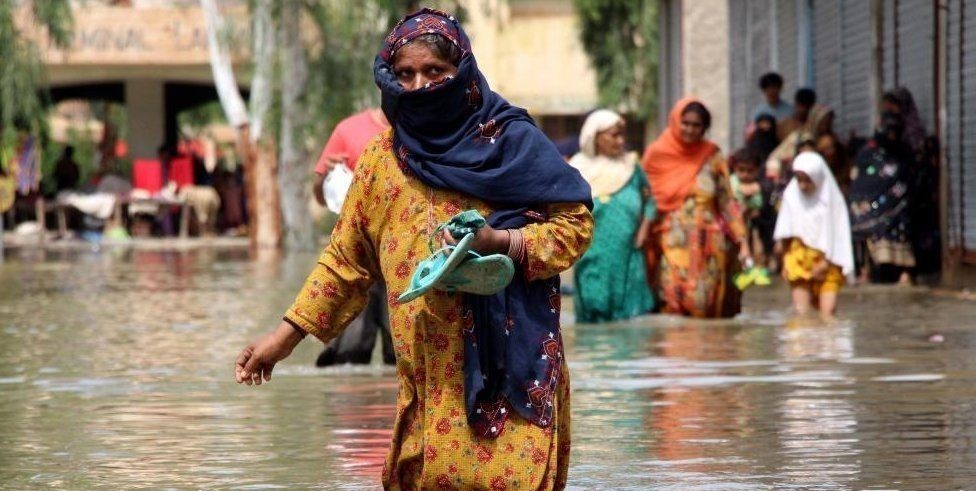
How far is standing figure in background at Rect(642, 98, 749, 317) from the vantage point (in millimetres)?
14734

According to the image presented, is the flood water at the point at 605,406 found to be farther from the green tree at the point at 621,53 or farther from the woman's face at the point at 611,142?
the green tree at the point at 621,53

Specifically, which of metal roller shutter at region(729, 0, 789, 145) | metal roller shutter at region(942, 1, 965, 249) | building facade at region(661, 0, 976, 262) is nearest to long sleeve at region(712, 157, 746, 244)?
building facade at region(661, 0, 976, 262)

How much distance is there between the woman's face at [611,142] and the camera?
47.5 ft

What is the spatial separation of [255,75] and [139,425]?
2319 centimetres

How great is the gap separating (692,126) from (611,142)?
0.55m

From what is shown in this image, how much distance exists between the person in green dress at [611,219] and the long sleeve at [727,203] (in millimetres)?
460

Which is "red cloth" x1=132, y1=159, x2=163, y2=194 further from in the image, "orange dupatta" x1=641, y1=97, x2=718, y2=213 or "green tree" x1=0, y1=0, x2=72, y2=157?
"orange dupatta" x1=641, y1=97, x2=718, y2=213

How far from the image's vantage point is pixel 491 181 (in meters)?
5.23

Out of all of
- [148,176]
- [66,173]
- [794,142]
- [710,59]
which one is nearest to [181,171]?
[148,176]

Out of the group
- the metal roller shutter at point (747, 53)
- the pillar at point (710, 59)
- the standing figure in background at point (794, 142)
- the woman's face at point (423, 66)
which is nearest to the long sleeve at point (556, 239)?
the woman's face at point (423, 66)

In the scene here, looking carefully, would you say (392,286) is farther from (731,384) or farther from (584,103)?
(584,103)

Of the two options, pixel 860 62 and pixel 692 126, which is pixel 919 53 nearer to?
pixel 860 62

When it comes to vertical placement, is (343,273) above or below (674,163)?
below

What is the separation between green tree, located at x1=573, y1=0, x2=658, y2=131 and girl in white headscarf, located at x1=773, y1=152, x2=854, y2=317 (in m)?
23.2
